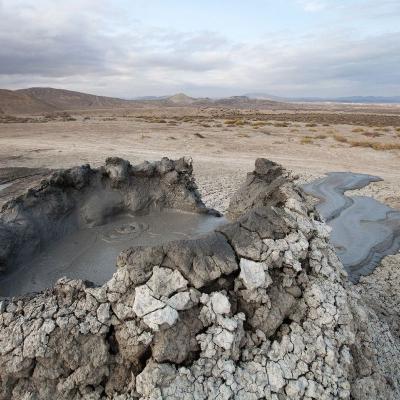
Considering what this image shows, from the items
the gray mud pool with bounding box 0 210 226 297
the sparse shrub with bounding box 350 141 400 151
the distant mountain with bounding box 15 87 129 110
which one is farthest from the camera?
the distant mountain with bounding box 15 87 129 110

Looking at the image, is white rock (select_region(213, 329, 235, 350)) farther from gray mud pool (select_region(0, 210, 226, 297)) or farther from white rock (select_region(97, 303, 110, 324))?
gray mud pool (select_region(0, 210, 226, 297))

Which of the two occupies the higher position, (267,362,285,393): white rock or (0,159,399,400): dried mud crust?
(0,159,399,400): dried mud crust

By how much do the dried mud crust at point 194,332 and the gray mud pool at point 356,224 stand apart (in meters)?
2.51

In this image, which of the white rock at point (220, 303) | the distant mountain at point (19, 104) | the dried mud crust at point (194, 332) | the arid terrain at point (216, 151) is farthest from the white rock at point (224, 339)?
the distant mountain at point (19, 104)

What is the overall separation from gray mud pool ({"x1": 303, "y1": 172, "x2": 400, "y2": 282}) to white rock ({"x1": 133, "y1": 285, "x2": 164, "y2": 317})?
3.16 m

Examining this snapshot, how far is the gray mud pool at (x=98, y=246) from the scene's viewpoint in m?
3.16

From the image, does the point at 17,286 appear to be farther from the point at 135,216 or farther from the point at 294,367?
the point at 294,367

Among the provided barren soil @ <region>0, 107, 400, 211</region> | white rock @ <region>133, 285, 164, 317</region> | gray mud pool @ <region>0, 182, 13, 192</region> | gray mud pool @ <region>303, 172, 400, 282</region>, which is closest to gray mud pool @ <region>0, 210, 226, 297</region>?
white rock @ <region>133, 285, 164, 317</region>

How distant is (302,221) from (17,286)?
2009mm

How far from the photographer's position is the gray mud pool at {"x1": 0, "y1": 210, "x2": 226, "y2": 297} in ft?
10.4

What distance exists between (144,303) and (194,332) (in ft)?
0.95

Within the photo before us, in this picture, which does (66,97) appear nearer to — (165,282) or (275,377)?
(165,282)

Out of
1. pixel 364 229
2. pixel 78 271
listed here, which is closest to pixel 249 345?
pixel 78 271

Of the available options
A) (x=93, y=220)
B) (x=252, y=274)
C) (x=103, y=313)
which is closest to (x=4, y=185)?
(x=93, y=220)
